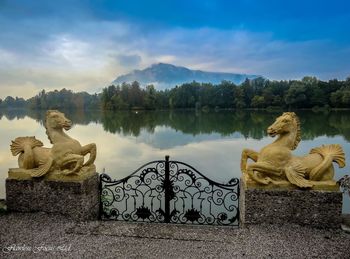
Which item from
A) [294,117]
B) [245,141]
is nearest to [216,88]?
[245,141]

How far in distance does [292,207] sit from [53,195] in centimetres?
380

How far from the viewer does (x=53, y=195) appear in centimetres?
550

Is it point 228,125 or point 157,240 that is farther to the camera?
point 228,125

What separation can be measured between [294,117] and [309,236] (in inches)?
70.0

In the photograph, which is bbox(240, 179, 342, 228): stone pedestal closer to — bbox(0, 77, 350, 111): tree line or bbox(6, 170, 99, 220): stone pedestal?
bbox(6, 170, 99, 220): stone pedestal

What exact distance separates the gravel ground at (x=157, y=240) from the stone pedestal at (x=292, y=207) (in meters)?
0.12

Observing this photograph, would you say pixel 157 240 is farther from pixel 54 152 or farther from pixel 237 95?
pixel 237 95

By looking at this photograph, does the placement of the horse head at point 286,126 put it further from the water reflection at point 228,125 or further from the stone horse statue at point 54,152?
the water reflection at point 228,125

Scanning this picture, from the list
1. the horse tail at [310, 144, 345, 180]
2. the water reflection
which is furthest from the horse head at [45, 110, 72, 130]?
the water reflection

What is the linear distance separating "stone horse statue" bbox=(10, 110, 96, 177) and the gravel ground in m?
0.81

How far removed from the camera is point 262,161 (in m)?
5.17

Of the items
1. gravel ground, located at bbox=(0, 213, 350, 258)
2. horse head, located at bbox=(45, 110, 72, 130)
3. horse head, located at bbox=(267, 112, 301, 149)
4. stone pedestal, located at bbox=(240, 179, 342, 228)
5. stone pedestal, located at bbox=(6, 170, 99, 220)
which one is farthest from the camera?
horse head, located at bbox=(45, 110, 72, 130)

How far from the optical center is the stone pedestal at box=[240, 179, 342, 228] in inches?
197

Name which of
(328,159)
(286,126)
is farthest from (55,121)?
(328,159)
